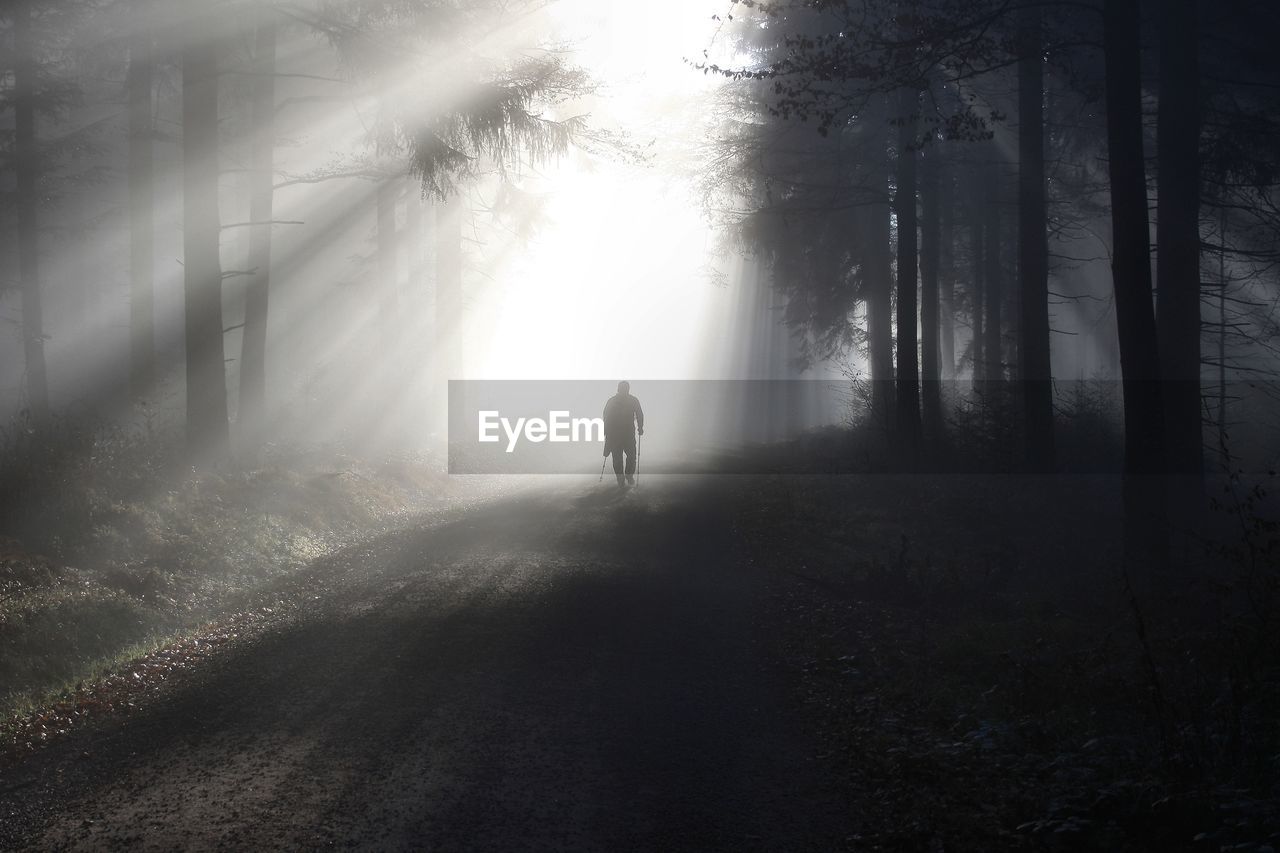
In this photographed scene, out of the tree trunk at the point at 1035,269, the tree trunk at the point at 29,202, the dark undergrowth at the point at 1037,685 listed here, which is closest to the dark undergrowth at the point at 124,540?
the dark undergrowth at the point at 1037,685

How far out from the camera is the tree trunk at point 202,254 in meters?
13.7

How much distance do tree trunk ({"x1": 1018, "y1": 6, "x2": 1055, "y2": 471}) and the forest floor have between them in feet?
17.9

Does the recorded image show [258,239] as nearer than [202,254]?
No

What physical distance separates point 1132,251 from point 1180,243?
3532mm

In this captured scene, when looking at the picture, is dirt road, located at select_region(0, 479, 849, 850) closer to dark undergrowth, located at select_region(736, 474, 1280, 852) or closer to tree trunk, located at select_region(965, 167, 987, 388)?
dark undergrowth, located at select_region(736, 474, 1280, 852)

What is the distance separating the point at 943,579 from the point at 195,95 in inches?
485

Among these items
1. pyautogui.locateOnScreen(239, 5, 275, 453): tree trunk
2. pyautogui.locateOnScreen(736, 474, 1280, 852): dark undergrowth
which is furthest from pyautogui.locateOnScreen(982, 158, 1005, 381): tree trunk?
pyautogui.locateOnScreen(239, 5, 275, 453): tree trunk

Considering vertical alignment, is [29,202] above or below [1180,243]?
above

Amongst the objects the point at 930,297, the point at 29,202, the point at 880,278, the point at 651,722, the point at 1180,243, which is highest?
the point at 29,202

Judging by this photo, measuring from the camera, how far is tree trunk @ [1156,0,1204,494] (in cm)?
1237

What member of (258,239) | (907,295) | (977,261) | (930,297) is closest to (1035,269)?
(907,295)

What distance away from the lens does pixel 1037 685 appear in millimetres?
6781

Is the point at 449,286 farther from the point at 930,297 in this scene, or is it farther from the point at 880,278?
the point at 930,297

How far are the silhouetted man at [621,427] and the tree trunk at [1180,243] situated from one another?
9.80m
